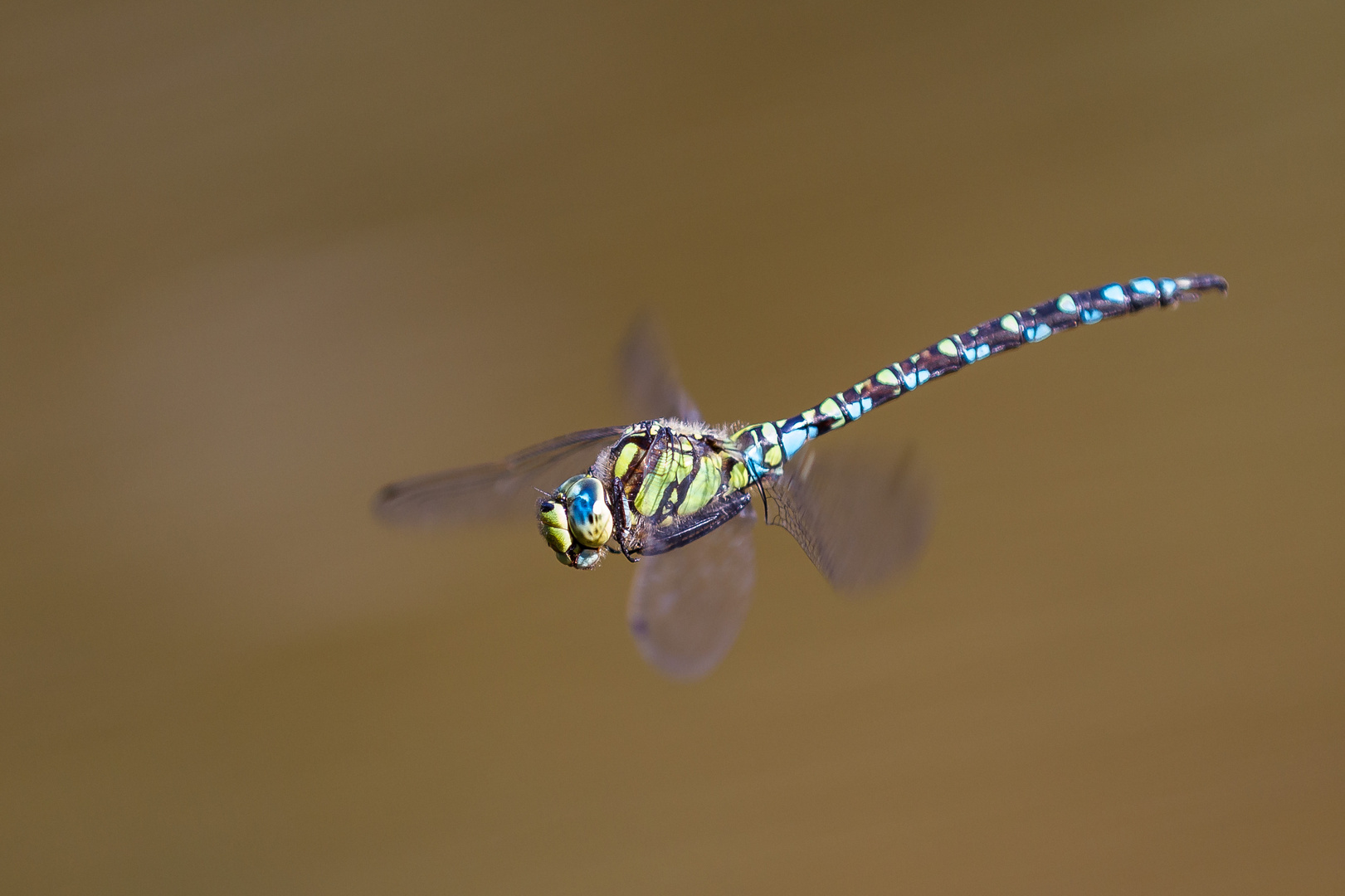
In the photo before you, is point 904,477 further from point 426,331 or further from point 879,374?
point 426,331

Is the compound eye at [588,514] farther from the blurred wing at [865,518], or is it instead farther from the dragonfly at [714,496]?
the blurred wing at [865,518]

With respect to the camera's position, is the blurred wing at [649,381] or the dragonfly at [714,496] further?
the blurred wing at [649,381]

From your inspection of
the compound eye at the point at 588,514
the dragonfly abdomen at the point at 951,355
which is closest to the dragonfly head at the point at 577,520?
the compound eye at the point at 588,514

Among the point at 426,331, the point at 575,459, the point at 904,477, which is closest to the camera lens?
the point at 904,477

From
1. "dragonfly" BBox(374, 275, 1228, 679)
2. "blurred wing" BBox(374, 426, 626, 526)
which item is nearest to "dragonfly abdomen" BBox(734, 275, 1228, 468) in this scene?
"dragonfly" BBox(374, 275, 1228, 679)

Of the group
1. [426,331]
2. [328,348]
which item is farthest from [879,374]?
[328,348]

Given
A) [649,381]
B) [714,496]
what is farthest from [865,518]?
[649,381]

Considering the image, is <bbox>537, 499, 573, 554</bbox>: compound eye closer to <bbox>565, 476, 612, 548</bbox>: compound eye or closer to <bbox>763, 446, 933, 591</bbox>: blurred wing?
<bbox>565, 476, 612, 548</bbox>: compound eye

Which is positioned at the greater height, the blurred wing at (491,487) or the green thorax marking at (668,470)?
the blurred wing at (491,487)
